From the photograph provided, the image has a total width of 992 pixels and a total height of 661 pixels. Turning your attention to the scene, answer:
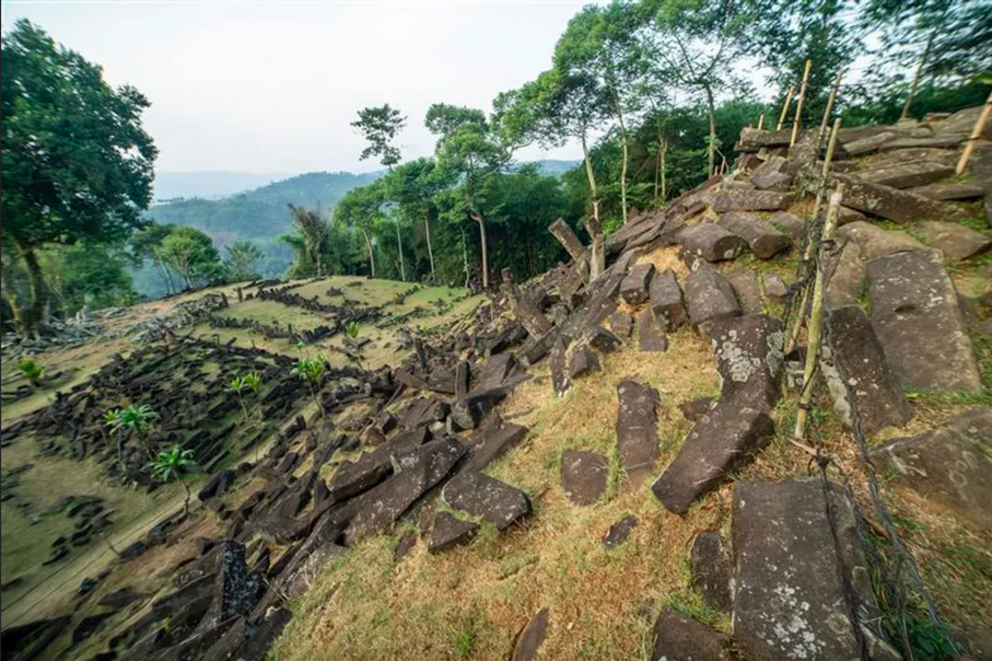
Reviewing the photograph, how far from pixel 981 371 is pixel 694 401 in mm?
2411

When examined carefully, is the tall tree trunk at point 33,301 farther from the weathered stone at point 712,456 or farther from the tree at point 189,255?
the weathered stone at point 712,456

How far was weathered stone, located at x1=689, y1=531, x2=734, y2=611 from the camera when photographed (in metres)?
2.93

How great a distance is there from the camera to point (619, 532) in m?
3.71

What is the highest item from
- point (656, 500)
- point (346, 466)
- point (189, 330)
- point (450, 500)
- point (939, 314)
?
point (939, 314)

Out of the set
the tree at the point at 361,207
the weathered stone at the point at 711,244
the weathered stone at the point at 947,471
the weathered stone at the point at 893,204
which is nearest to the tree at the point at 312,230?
the tree at the point at 361,207

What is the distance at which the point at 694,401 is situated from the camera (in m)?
4.53

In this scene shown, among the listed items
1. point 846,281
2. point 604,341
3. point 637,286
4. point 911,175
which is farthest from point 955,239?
point 604,341

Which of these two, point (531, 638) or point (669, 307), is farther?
point (669, 307)

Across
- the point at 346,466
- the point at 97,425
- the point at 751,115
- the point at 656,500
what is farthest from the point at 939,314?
the point at 751,115

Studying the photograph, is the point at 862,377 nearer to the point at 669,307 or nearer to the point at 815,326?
the point at 815,326

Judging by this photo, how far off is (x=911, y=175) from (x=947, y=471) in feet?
19.1

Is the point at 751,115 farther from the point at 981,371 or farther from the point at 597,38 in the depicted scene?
the point at 981,371

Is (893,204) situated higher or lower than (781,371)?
higher

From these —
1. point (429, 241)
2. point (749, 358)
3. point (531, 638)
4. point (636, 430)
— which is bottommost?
point (429, 241)
